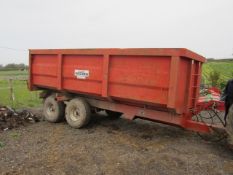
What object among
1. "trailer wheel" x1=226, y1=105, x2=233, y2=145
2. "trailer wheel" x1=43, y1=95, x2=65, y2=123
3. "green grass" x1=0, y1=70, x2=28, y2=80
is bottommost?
"green grass" x1=0, y1=70, x2=28, y2=80

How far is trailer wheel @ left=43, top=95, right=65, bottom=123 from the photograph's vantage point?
8.87 meters

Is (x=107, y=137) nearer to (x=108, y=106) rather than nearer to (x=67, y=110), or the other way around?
(x=108, y=106)

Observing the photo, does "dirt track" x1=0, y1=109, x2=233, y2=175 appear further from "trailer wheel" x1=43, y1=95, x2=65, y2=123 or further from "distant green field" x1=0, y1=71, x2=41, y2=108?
"distant green field" x1=0, y1=71, x2=41, y2=108

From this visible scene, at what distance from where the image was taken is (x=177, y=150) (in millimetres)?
6215

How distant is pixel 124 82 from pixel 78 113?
1982 mm

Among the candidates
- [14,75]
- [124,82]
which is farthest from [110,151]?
[14,75]

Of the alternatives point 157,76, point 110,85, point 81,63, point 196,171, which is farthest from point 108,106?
point 196,171

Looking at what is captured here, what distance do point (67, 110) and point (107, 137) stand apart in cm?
177

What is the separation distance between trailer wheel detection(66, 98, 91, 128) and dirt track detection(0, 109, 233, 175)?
0.20 metres

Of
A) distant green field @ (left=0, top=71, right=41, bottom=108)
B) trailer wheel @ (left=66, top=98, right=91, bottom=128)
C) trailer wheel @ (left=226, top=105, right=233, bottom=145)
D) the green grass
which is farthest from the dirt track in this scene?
the green grass

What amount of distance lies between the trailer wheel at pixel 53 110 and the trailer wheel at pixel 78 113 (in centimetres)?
52

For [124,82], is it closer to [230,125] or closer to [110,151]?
[110,151]

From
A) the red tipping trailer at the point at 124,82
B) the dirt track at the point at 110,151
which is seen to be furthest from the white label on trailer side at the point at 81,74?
the dirt track at the point at 110,151

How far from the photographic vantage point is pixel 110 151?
6176 mm
